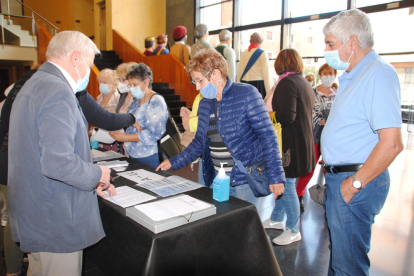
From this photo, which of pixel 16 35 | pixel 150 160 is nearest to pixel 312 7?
pixel 150 160

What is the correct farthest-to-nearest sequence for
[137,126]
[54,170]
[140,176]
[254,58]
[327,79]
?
[254,58], [327,79], [137,126], [140,176], [54,170]

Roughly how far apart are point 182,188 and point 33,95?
0.88m

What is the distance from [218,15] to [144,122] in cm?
813

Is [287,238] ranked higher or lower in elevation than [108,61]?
lower

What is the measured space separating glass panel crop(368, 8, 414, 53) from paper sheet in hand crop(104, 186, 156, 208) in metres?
5.99

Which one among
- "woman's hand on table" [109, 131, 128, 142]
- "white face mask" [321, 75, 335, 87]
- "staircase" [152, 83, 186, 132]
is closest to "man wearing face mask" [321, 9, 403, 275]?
"woman's hand on table" [109, 131, 128, 142]

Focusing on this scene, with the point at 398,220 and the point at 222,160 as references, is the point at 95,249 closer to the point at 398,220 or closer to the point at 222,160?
the point at 222,160

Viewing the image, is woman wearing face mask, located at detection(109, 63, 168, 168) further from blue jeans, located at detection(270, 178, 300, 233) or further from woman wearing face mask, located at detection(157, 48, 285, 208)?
blue jeans, located at detection(270, 178, 300, 233)

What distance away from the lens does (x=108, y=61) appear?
9.80 meters

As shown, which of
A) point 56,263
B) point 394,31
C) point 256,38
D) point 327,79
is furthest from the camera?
point 394,31

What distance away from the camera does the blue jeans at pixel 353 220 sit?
54.1 inches

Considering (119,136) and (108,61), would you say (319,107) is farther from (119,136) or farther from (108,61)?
(108,61)

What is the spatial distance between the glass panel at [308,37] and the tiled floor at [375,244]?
4.40 meters

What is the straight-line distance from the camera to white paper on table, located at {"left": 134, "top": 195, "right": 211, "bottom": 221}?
1.30 meters
